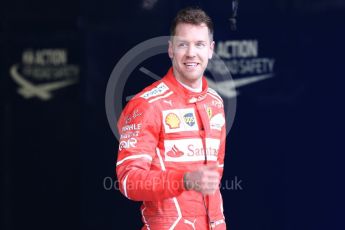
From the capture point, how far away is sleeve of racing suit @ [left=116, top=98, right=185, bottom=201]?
2.81 metres

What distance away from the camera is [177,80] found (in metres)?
3.22

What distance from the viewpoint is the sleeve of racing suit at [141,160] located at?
2.81 m

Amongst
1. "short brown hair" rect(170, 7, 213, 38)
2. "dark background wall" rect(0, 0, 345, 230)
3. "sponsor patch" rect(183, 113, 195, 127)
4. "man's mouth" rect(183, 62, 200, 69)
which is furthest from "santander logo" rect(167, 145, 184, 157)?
"dark background wall" rect(0, 0, 345, 230)

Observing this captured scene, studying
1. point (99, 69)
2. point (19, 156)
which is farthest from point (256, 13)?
point (19, 156)

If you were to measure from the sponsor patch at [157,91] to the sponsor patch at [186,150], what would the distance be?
0.69 ft

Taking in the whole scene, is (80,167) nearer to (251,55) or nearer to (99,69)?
(99,69)

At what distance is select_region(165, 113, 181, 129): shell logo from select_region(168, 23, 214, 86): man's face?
0.19 meters

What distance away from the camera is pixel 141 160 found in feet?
9.68

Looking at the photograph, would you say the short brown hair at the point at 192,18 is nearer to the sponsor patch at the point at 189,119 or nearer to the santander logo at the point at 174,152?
the sponsor patch at the point at 189,119

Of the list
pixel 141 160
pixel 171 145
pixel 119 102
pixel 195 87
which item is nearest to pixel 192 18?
pixel 195 87

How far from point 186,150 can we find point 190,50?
430 millimetres

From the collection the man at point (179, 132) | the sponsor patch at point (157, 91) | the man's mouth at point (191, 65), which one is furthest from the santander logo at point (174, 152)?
the man's mouth at point (191, 65)

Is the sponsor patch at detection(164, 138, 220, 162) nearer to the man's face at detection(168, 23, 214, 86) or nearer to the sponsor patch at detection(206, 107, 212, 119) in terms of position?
the sponsor patch at detection(206, 107, 212, 119)

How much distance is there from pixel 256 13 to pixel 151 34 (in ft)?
2.29
